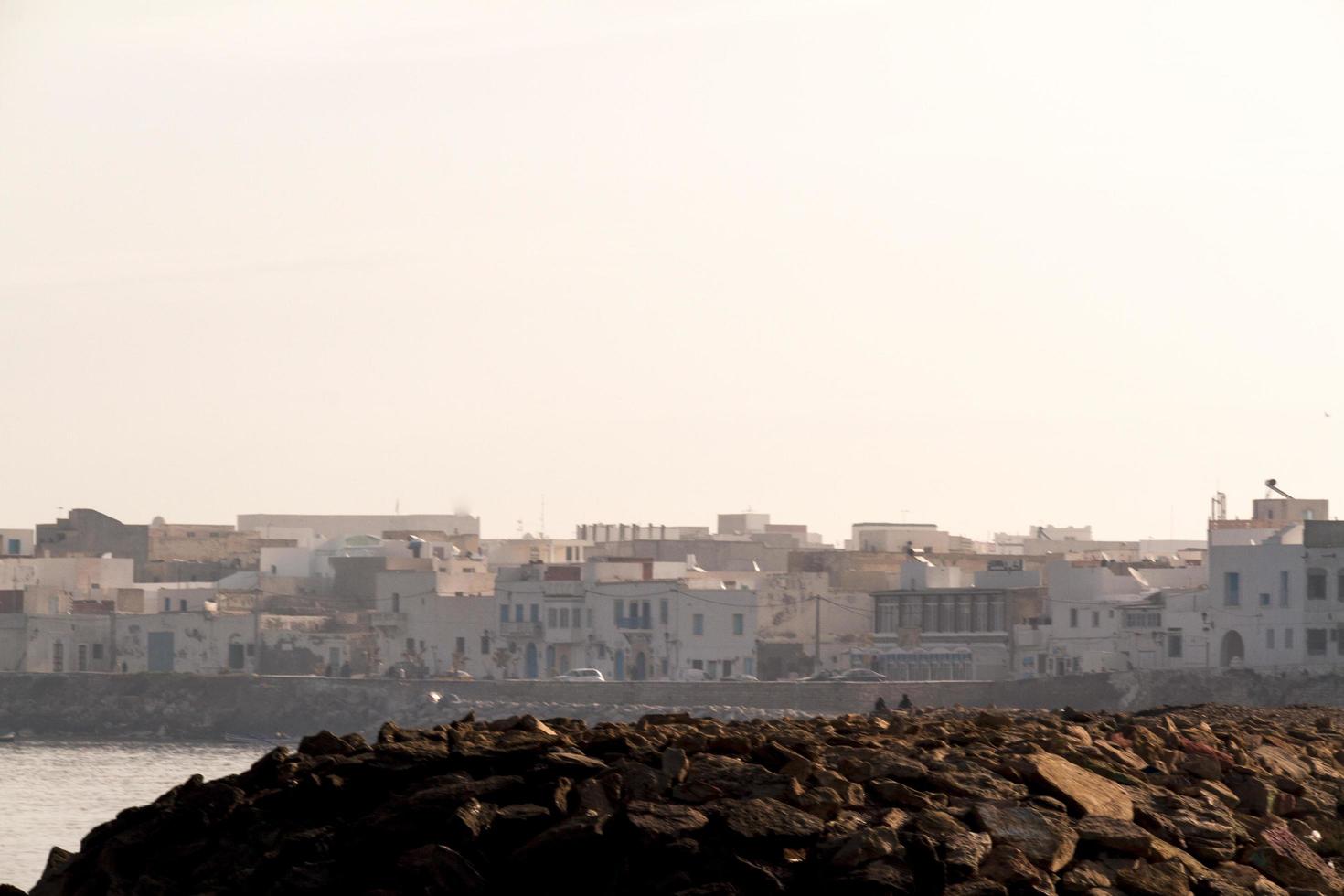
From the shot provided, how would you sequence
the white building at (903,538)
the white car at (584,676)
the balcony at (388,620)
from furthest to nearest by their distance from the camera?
the white building at (903,538), the balcony at (388,620), the white car at (584,676)

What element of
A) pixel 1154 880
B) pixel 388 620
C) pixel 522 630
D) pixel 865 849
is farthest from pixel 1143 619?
pixel 865 849

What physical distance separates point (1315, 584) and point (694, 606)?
22.1 meters

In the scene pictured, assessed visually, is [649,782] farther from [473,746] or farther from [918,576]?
[918,576]

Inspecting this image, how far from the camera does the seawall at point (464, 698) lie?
63.9 meters

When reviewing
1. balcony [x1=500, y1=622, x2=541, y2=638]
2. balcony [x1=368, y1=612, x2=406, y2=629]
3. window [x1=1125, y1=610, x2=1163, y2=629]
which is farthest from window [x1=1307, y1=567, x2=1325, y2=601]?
balcony [x1=368, y1=612, x2=406, y2=629]

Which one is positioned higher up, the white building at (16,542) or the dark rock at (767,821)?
the white building at (16,542)

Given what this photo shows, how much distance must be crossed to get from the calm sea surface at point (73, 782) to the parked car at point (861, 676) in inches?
717

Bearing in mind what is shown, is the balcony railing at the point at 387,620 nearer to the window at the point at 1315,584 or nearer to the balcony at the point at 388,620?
A: the balcony at the point at 388,620

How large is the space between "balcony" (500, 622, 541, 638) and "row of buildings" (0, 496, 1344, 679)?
0.30 ft

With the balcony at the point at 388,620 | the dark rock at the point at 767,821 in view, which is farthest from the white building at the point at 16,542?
the dark rock at the point at 767,821

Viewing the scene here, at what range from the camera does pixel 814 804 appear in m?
9.81

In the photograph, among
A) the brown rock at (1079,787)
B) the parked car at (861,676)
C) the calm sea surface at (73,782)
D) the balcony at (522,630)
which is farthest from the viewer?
the balcony at (522,630)

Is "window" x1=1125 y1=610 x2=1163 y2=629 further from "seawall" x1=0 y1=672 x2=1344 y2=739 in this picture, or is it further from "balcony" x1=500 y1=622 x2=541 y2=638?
"balcony" x1=500 y1=622 x2=541 y2=638

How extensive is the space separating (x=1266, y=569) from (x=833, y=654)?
1898cm
